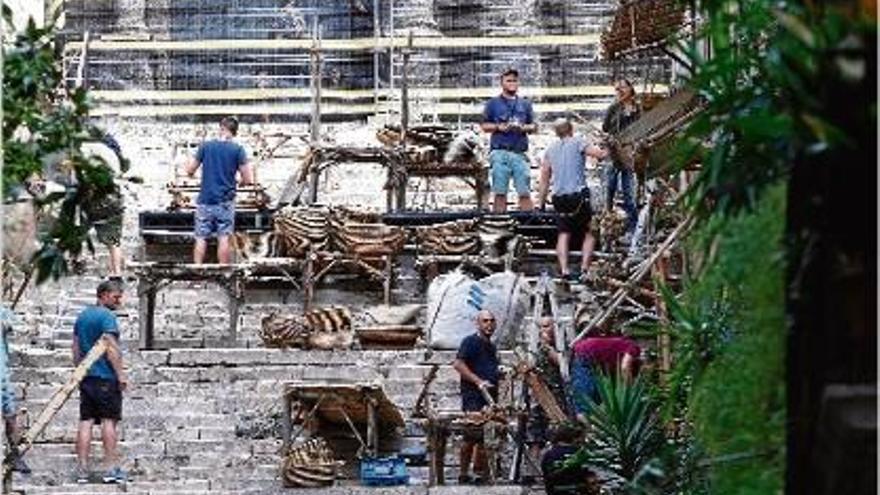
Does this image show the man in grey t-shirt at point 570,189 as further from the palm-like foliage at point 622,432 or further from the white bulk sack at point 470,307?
the palm-like foliage at point 622,432

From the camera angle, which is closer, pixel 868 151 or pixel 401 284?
pixel 868 151

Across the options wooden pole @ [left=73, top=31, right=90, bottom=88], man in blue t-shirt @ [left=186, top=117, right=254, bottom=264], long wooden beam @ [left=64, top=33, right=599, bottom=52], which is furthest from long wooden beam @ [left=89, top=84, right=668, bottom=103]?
man in blue t-shirt @ [left=186, top=117, right=254, bottom=264]

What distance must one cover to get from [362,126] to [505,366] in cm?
1299

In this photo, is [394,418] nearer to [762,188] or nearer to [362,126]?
[762,188]

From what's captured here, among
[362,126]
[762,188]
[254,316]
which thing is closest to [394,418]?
[254,316]

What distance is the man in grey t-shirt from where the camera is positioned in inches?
924

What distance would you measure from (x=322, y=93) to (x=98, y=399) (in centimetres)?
1670

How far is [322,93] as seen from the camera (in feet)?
113

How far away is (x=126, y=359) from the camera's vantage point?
20.6m

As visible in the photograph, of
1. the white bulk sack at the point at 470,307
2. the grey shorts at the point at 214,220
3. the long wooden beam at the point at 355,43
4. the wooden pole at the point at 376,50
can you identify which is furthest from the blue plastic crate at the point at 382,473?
the long wooden beam at the point at 355,43

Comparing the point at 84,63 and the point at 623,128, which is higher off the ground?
the point at 84,63

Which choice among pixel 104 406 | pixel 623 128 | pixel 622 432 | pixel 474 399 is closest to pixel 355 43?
pixel 623 128

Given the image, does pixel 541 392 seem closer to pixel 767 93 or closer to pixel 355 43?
pixel 767 93

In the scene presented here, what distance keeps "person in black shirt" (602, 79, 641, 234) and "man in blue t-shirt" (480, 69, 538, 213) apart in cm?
84
